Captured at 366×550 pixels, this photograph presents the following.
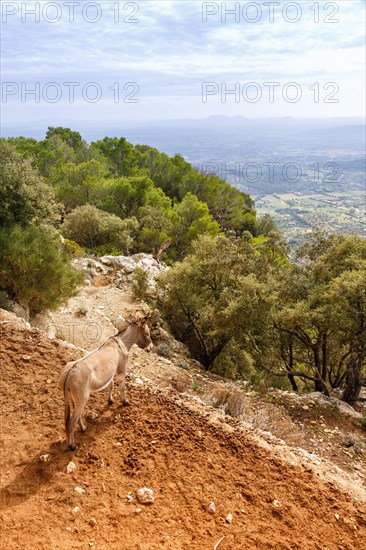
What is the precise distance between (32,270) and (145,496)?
916 centimetres

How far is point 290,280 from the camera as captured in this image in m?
14.9

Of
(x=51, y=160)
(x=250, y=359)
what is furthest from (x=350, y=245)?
(x=51, y=160)

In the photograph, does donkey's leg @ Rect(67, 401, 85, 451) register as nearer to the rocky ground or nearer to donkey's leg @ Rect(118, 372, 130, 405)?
the rocky ground

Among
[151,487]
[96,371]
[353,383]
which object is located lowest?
[353,383]

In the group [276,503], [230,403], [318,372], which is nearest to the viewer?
[276,503]

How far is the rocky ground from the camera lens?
4.68 m

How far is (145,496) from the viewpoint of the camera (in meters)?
5.10

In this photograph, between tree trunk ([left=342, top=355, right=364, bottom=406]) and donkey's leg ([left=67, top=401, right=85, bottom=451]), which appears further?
tree trunk ([left=342, top=355, right=364, bottom=406])

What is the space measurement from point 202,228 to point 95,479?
97.6 feet

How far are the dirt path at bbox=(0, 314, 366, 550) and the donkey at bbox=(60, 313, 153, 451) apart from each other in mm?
543

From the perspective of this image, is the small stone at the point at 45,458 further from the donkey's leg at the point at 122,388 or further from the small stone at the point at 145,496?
the donkey's leg at the point at 122,388

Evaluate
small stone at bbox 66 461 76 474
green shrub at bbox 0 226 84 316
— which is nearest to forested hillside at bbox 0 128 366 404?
green shrub at bbox 0 226 84 316

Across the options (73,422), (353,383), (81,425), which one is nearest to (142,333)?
(81,425)

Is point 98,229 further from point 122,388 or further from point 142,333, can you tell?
point 122,388
